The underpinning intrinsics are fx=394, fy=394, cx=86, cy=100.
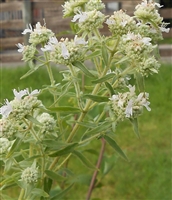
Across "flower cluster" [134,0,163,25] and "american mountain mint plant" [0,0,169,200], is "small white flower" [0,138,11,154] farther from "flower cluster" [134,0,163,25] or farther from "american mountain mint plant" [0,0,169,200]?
"flower cluster" [134,0,163,25]

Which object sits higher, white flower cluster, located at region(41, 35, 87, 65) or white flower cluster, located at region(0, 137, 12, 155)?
white flower cluster, located at region(41, 35, 87, 65)

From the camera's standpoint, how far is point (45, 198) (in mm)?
816

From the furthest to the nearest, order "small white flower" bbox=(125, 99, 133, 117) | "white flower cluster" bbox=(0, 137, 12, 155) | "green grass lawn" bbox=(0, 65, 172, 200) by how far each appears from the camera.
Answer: "green grass lawn" bbox=(0, 65, 172, 200)
"white flower cluster" bbox=(0, 137, 12, 155)
"small white flower" bbox=(125, 99, 133, 117)

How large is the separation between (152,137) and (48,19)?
221 centimetres

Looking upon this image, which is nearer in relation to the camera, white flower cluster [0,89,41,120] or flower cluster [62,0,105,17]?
white flower cluster [0,89,41,120]

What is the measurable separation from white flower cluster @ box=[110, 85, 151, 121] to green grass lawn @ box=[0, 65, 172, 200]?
1062 millimetres

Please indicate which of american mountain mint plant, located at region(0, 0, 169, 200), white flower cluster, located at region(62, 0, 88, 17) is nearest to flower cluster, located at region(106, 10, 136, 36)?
american mountain mint plant, located at region(0, 0, 169, 200)

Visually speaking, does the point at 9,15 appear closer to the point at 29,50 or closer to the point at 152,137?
the point at 152,137

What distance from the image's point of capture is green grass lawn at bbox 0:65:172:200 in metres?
1.97

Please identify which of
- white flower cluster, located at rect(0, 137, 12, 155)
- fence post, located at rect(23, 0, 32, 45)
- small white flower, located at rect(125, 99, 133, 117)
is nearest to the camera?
small white flower, located at rect(125, 99, 133, 117)

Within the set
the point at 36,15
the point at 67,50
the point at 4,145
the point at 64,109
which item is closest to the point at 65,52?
the point at 67,50

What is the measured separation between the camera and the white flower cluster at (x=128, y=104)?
69cm

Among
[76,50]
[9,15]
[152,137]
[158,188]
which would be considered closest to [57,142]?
[76,50]

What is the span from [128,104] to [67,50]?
14cm
